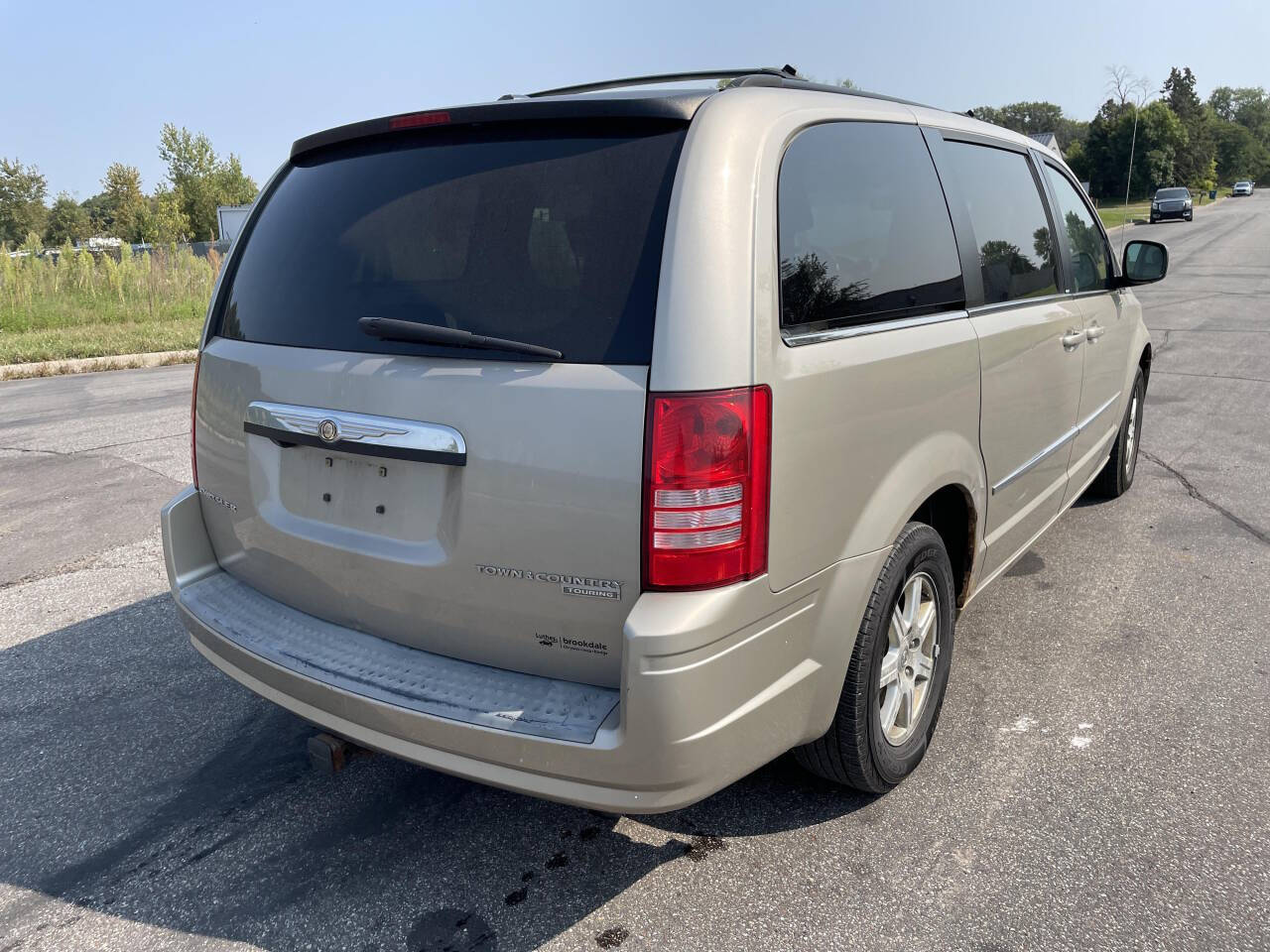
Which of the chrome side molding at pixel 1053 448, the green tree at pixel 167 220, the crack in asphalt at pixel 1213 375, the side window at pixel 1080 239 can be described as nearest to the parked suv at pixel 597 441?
the chrome side molding at pixel 1053 448

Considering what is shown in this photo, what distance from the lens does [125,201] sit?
6059cm

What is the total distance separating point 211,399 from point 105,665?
1.66 m

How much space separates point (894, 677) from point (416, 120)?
2073mm

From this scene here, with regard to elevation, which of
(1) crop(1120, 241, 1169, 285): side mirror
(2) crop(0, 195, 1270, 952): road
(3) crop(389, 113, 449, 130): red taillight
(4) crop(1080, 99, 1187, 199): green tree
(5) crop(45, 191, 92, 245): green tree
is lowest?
(2) crop(0, 195, 1270, 952): road

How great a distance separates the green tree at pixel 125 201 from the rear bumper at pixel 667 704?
211 ft

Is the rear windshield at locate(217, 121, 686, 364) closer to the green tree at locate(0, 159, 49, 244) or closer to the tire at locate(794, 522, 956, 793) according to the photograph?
the tire at locate(794, 522, 956, 793)

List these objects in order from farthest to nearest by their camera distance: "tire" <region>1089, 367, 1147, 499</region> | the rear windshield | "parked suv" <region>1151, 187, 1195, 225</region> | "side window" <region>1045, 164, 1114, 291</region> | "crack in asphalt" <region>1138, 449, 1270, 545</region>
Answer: "parked suv" <region>1151, 187, 1195, 225</region>
"tire" <region>1089, 367, 1147, 499</region>
"crack in asphalt" <region>1138, 449, 1270, 545</region>
"side window" <region>1045, 164, 1114, 291</region>
the rear windshield

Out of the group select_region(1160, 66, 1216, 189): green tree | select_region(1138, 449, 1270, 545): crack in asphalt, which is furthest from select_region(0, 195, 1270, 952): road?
select_region(1160, 66, 1216, 189): green tree

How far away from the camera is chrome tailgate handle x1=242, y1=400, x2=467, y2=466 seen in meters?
2.27

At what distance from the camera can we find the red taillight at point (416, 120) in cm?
254

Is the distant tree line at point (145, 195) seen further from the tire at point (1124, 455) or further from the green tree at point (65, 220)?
the tire at point (1124, 455)

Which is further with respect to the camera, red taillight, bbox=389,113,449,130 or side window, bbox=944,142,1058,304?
side window, bbox=944,142,1058,304

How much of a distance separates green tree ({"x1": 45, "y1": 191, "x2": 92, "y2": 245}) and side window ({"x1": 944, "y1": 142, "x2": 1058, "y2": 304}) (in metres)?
79.8

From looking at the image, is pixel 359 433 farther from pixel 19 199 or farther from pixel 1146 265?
pixel 19 199
